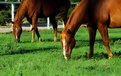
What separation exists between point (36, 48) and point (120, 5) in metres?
4.28

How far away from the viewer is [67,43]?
1224cm

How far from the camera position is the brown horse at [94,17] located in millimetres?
12336

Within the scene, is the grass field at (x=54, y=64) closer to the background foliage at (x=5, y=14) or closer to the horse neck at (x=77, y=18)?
the horse neck at (x=77, y=18)

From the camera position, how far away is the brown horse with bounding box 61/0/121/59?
12336mm

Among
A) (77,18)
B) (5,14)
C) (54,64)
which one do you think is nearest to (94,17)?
(77,18)

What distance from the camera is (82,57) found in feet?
41.9

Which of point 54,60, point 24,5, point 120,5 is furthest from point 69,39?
point 24,5

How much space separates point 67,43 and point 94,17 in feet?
3.60

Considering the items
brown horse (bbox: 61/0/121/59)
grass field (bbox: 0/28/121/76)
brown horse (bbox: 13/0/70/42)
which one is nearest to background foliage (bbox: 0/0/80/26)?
brown horse (bbox: 13/0/70/42)

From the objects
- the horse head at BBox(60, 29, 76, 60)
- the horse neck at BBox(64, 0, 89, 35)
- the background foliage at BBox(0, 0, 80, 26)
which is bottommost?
the background foliage at BBox(0, 0, 80, 26)

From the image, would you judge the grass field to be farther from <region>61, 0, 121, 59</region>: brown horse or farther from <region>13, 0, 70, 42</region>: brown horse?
<region>13, 0, 70, 42</region>: brown horse

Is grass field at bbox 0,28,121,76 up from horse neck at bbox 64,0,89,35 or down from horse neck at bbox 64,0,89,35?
down

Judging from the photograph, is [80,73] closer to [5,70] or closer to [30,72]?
[30,72]

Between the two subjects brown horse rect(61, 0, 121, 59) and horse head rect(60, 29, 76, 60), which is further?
brown horse rect(61, 0, 121, 59)
